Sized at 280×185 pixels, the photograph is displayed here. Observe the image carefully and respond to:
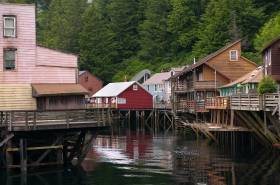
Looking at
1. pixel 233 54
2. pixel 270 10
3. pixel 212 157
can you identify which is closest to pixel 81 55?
pixel 270 10

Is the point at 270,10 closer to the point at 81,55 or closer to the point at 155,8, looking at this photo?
the point at 155,8

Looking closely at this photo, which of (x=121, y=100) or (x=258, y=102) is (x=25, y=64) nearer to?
(x=258, y=102)

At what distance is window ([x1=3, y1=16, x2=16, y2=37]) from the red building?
6960 centimetres

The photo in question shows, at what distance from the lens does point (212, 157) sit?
40969 millimetres

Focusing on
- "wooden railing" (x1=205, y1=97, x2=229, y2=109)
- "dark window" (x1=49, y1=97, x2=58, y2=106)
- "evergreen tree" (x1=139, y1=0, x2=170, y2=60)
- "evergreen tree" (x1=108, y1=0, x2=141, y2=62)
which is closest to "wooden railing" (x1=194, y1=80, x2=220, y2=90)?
"wooden railing" (x1=205, y1=97, x2=229, y2=109)

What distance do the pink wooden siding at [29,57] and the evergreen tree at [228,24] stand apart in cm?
5947

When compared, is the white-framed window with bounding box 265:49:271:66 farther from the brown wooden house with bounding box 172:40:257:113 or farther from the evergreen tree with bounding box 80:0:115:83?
the evergreen tree with bounding box 80:0:115:83

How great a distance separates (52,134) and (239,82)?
2683 centimetres

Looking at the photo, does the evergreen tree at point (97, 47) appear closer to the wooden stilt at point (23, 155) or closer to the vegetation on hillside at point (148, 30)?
the vegetation on hillside at point (148, 30)

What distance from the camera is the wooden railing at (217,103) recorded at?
158 feet

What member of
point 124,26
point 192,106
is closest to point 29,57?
point 192,106

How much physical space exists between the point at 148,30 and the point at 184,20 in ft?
33.6

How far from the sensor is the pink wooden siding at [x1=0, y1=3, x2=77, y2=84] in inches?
1447

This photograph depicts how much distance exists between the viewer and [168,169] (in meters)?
35.8
